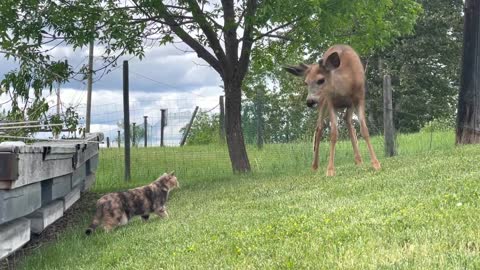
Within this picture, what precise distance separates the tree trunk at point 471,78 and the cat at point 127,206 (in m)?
7.27

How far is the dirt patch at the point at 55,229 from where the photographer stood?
734 cm

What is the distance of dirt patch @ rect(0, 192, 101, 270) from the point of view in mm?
7344

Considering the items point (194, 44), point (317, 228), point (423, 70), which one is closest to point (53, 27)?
point (194, 44)

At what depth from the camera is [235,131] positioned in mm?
14188

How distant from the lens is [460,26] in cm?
3425

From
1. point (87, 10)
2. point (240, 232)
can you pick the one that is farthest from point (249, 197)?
point (87, 10)

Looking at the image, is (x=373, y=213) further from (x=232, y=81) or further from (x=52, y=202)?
(x=232, y=81)

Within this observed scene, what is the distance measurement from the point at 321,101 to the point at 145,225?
3.52 m

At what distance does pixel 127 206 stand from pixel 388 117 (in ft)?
22.6

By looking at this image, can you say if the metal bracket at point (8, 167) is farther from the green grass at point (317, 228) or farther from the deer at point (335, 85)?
the deer at point (335, 85)

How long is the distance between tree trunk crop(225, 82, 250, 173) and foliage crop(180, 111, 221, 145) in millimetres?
6774

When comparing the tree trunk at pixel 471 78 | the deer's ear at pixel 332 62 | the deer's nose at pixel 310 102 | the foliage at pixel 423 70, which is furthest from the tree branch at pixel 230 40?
the foliage at pixel 423 70

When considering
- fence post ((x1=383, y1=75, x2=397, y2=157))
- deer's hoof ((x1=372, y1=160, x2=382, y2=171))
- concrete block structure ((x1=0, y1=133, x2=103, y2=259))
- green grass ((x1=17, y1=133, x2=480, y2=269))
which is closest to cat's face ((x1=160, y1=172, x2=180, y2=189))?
green grass ((x1=17, y1=133, x2=480, y2=269))

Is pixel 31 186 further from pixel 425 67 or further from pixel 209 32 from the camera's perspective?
pixel 425 67
